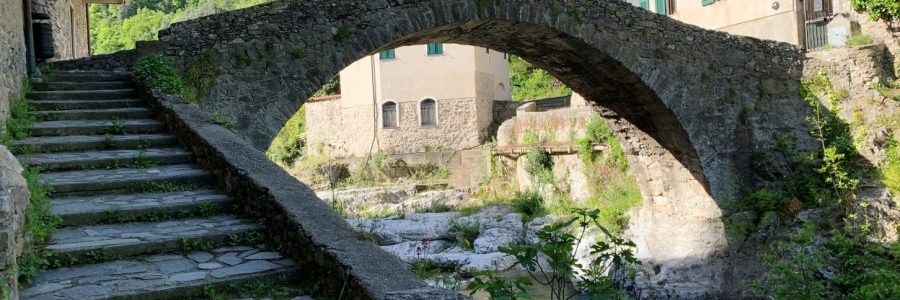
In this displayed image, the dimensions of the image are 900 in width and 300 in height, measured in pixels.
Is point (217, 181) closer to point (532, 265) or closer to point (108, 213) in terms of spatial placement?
point (108, 213)

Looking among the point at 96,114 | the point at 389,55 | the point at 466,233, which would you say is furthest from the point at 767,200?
the point at 389,55

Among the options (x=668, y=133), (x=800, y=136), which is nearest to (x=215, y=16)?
(x=668, y=133)

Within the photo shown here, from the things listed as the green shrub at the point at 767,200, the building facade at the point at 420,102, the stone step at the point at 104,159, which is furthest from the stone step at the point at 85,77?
the building facade at the point at 420,102

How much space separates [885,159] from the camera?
39.0ft

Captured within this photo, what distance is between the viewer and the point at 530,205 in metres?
18.2

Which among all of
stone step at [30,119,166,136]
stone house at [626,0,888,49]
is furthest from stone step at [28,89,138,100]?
stone house at [626,0,888,49]

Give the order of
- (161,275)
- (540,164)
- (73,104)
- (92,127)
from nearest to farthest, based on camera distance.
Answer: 1. (161,275)
2. (92,127)
3. (73,104)
4. (540,164)

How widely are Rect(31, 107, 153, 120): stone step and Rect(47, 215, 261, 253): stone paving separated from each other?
8.82ft

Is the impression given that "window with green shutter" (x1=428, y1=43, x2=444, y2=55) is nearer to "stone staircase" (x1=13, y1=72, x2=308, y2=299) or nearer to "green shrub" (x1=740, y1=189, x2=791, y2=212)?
"green shrub" (x1=740, y1=189, x2=791, y2=212)

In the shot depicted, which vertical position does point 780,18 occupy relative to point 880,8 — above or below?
above

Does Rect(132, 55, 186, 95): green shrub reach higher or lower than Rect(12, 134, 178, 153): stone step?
higher

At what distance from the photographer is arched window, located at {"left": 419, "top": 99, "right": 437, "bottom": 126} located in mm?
Result: 24734

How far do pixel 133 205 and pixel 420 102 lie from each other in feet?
65.8

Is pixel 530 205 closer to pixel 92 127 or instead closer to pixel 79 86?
pixel 79 86
